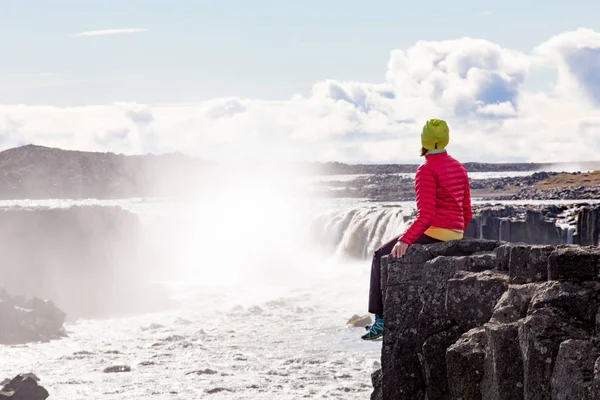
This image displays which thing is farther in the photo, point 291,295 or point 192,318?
point 291,295

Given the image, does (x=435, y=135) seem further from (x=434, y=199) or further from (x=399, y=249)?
(x=399, y=249)

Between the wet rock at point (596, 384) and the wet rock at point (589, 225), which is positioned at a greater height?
the wet rock at point (596, 384)

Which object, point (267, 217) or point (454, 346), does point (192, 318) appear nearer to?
point (454, 346)

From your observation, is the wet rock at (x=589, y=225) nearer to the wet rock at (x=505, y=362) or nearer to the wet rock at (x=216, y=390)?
the wet rock at (x=216, y=390)

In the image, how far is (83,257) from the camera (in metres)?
54.5

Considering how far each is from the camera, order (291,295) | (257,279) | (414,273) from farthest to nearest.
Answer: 1. (257,279)
2. (291,295)
3. (414,273)

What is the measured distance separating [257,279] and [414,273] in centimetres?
4919

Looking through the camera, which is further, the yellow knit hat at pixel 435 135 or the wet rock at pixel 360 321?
the wet rock at pixel 360 321

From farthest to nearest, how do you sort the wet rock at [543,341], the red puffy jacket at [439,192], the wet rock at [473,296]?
the red puffy jacket at [439,192] → the wet rock at [473,296] → the wet rock at [543,341]

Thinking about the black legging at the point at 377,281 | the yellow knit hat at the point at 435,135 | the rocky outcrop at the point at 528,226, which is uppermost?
the yellow knit hat at the point at 435,135

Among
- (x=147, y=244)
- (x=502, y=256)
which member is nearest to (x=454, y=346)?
(x=502, y=256)

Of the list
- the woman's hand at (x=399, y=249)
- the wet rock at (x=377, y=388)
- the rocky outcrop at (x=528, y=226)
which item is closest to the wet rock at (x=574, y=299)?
the woman's hand at (x=399, y=249)

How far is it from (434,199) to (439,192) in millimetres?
210

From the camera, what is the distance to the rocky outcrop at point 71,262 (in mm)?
50438
